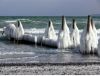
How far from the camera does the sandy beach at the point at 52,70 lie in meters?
19.7

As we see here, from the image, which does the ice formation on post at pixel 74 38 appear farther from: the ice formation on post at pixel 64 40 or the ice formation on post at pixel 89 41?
the ice formation on post at pixel 89 41

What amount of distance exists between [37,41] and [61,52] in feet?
30.5

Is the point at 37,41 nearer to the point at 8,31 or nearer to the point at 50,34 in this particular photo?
the point at 50,34

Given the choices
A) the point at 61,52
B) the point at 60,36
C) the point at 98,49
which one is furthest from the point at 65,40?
the point at 98,49

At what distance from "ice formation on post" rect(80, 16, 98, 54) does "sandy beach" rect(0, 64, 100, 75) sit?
764 cm

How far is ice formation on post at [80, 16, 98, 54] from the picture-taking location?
1179 inches

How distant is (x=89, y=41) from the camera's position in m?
30.3

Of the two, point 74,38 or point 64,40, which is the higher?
point 74,38

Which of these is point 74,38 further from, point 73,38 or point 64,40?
point 64,40

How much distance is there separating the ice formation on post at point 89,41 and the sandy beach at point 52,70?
25.1ft

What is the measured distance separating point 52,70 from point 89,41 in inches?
403

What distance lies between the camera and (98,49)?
93.3 feet

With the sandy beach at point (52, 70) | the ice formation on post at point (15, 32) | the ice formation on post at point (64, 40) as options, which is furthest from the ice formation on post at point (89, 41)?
the ice formation on post at point (15, 32)

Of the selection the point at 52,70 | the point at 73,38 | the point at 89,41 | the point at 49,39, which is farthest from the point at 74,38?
the point at 52,70
